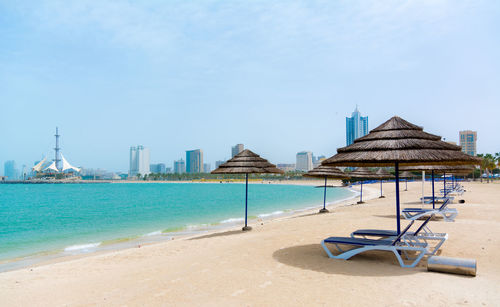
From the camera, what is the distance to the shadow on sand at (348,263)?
4523 millimetres

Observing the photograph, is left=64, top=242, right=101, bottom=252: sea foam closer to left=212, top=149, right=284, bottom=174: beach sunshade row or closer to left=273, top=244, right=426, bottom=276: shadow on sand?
left=212, top=149, right=284, bottom=174: beach sunshade row

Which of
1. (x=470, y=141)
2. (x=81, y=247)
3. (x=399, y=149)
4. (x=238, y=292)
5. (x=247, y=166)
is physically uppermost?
(x=470, y=141)

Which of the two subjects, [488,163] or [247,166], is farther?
[488,163]

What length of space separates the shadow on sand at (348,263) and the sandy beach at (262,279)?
0.01m

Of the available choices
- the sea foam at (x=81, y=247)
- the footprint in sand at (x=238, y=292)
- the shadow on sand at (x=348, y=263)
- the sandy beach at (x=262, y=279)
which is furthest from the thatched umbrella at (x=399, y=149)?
the sea foam at (x=81, y=247)

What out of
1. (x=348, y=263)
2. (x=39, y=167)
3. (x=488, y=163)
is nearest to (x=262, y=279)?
(x=348, y=263)

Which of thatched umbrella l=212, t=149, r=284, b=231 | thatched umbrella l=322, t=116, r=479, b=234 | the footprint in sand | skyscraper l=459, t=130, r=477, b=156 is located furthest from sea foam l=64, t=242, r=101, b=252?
skyscraper l=459, t=130, r=477, b=156

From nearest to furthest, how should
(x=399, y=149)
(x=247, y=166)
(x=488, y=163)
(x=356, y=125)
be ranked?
(x=399, y=149)
(x=247, y=166)
(x=488, y=163)
(x=356, y=125)

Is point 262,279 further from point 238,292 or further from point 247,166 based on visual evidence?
point 247,166

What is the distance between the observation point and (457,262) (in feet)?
14.2

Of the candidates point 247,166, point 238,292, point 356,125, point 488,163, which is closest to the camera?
point 238,292

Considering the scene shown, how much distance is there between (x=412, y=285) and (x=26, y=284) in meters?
5.78

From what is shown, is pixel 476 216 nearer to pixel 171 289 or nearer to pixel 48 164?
pixel 171 289

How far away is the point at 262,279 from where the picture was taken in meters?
4.39
